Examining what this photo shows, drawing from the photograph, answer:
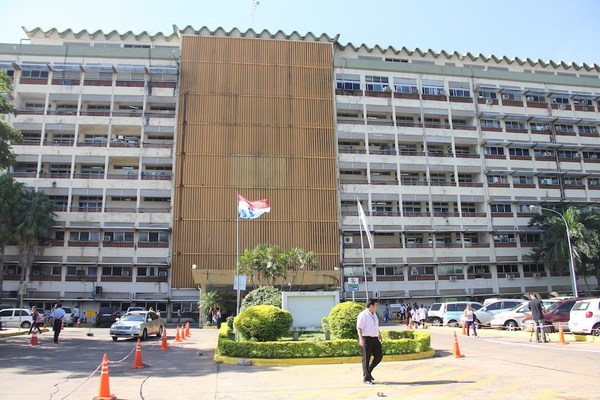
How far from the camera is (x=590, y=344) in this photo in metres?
16.3

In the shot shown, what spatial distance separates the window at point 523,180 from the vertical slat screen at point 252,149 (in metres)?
19.9

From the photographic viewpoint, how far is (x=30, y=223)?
126 ft

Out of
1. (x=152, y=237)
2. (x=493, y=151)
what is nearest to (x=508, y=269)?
(x=493, y=151)

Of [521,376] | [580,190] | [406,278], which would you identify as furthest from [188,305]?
[580,190]

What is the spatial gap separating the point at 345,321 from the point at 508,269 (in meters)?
38.4

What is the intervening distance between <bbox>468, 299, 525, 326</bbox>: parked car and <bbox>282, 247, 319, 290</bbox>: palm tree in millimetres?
15064

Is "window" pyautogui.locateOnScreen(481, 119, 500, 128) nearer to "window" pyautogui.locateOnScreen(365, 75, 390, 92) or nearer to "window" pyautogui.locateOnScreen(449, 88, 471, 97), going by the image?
"window" pyautogui.locateOnScreen(449, 88, 471, 97)

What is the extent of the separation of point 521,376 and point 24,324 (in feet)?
101

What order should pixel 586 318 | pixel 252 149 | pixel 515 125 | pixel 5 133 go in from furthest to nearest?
pixel 515 125, pixel 252 149, pixel 5 133, pixel 586 318

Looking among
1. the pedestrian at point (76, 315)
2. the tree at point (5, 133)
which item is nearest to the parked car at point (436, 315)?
the tree at point (5, 133)

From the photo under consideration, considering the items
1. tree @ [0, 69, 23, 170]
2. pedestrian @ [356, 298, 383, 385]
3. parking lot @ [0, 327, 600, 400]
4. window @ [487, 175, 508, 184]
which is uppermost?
window @ [487, 175, 508, 184]

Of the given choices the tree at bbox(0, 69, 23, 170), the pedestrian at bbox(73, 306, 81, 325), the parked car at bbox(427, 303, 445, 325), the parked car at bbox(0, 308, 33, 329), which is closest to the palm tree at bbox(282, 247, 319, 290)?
the parked car at bbox(427, 303, 445, 325)

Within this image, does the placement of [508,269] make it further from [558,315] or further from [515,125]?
[558,315]

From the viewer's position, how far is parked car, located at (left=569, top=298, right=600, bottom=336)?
17.8 meters
